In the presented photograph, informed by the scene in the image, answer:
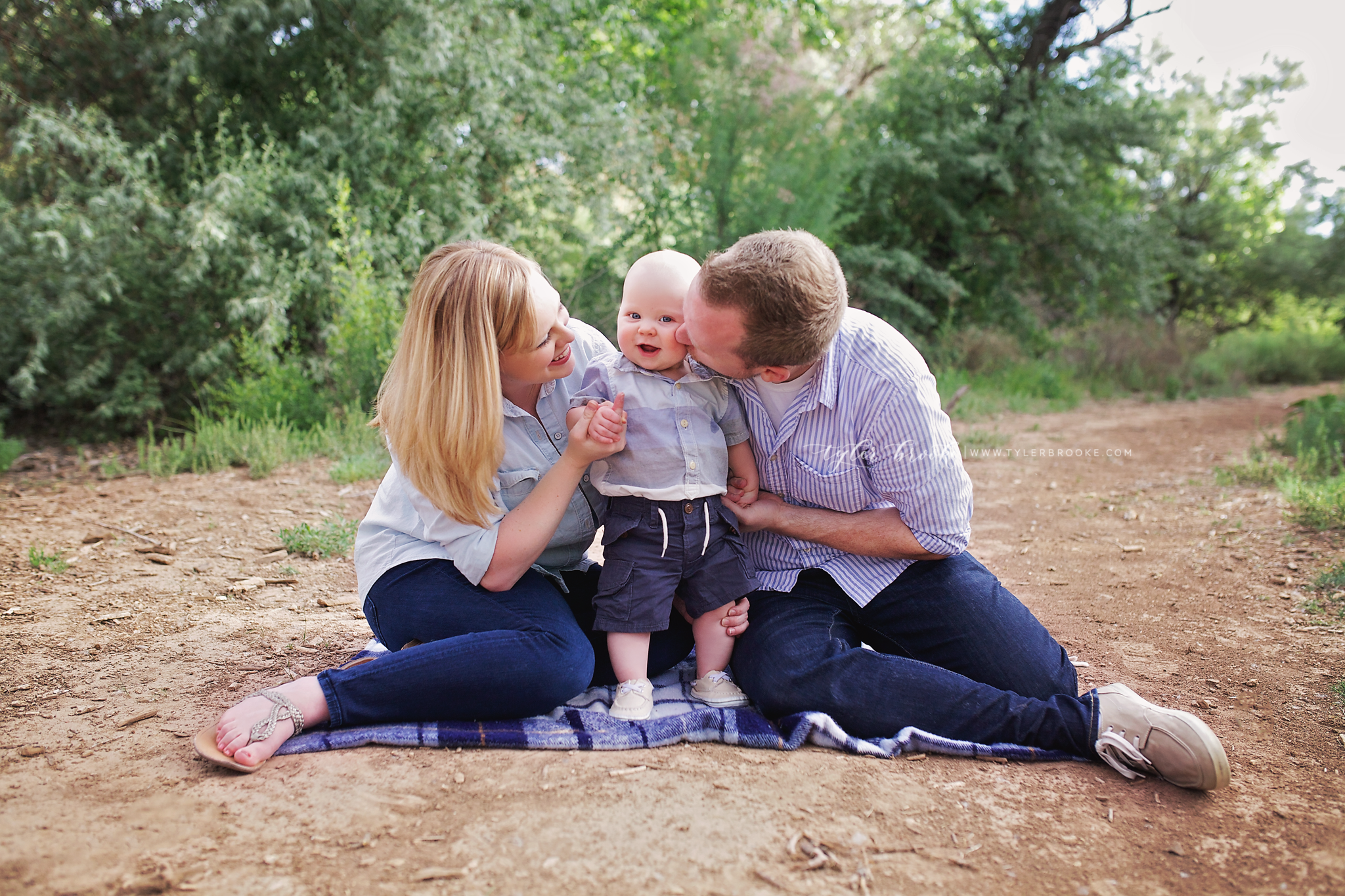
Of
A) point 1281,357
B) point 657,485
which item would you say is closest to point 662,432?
point 657,485

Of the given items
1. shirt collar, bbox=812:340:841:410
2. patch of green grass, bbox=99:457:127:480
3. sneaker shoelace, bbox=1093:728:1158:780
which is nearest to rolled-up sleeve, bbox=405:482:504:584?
shirt collar, bbox=812:340:841:410

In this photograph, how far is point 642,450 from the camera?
7.63 feet

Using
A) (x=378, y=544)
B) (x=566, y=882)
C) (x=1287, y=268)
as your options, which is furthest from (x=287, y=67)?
(x=1287, y=268)

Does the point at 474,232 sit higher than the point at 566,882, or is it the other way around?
the point at 474,232

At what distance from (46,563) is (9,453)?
320cm

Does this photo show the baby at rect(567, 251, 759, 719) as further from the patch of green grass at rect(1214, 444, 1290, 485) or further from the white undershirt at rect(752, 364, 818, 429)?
the patch of green grass at rect(1214, 444, 1290, 485)

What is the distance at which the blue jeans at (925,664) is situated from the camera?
222 centimetres

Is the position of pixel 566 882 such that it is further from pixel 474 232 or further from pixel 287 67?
pixel 287 67

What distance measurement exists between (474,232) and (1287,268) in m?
14.5

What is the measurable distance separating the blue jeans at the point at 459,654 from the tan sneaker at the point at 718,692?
0.32 metres

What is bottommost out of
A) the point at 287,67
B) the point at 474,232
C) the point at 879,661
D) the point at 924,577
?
the point at 879,661

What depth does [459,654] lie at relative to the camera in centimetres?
219

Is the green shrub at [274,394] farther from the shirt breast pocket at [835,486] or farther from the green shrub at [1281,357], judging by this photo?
the green shrub at [1281,357]

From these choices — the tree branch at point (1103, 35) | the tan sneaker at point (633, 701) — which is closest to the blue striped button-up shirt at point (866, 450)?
the tan sneaker at point (633, 701)
